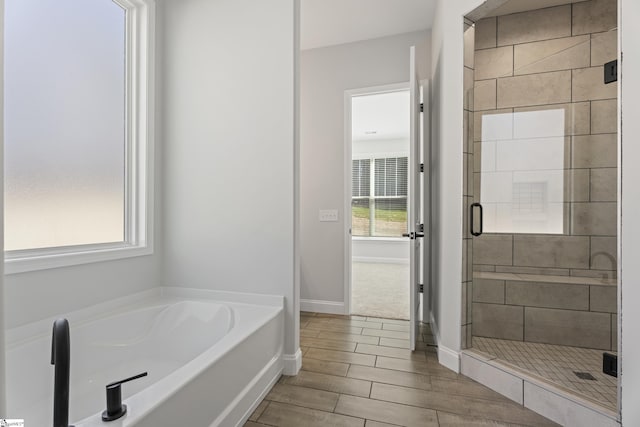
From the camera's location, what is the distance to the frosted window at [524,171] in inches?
97.8

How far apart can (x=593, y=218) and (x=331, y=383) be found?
7.07 ft

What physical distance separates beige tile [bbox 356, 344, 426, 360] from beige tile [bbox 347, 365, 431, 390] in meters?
0.25

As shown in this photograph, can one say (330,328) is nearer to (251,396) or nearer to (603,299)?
(251,396)

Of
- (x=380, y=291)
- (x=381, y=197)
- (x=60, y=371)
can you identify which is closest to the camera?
(x=60, y=371)

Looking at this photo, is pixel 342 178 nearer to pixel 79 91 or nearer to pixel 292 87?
pixel 292 87

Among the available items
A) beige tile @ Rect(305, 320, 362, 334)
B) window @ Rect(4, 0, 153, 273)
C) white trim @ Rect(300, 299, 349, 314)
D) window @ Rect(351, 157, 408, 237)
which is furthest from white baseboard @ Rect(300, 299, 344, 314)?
window @ Rect(351, 157, 408, 237)

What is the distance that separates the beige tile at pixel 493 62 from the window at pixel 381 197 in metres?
4.02

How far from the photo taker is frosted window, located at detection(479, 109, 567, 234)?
248 cm

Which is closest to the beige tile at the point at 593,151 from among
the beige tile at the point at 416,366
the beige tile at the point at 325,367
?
the beige tile at the point at 416,366

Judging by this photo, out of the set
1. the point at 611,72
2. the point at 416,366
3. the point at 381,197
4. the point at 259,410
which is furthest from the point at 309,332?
the point at 381,197

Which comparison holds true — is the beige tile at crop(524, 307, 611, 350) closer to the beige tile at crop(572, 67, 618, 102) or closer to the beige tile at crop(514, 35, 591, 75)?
the beige tile at crop(572, 67, 618, 102)

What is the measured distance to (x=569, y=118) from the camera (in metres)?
2.41

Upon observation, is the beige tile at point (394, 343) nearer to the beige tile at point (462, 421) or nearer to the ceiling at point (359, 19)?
the beige tile at point (462, 421)

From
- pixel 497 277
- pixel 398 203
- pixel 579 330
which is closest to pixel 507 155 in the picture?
pixel 497 277
